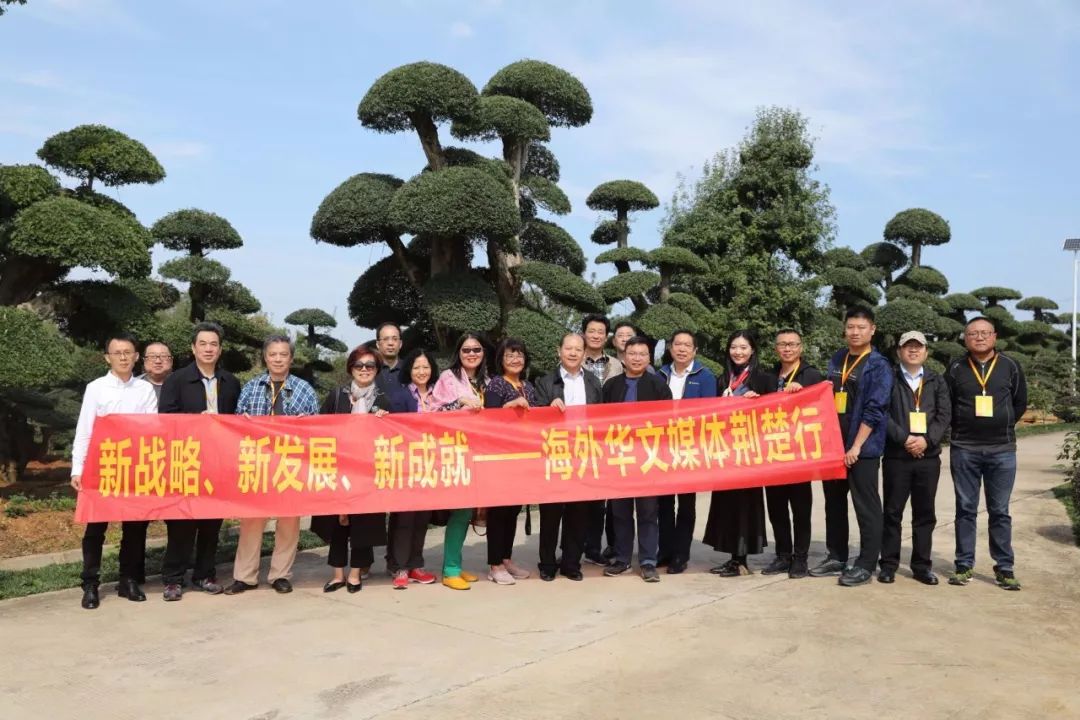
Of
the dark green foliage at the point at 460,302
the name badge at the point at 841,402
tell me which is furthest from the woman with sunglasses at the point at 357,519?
the dark green foliage at the point at 460,302

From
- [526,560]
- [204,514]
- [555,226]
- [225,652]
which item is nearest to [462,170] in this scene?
[555,226]

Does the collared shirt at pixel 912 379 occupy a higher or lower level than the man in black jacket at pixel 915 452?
higher

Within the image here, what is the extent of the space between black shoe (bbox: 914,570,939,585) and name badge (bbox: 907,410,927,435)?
857 millimetres

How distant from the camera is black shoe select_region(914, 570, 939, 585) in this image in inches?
202

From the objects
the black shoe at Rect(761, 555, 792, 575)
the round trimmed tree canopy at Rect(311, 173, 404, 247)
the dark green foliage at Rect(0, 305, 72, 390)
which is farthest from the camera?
the round trimmed tree canopy at Rect(311, 173, 404, 247)

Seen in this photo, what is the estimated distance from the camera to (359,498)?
507cm

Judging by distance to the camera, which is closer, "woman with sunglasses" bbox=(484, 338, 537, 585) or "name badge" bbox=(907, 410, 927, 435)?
"name badge" bbox=(907, 410, 927, 435)

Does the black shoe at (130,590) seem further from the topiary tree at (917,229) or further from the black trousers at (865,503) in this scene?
the topiary tree at (917,229)

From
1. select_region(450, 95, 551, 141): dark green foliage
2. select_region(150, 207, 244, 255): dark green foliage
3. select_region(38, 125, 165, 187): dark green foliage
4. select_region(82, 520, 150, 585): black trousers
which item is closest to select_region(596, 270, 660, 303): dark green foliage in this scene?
select_region(450, 95, 551, 141): dark green foliage

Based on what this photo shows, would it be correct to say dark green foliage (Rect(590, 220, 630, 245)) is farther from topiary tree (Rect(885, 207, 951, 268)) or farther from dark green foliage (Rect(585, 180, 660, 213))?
topiary tree (Rect(885, 207, 951, 268))

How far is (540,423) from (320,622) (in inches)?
67.7

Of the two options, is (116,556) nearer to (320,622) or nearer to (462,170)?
(320,622)

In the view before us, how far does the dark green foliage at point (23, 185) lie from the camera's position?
8.20m

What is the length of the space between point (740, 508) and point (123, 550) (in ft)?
12.0
